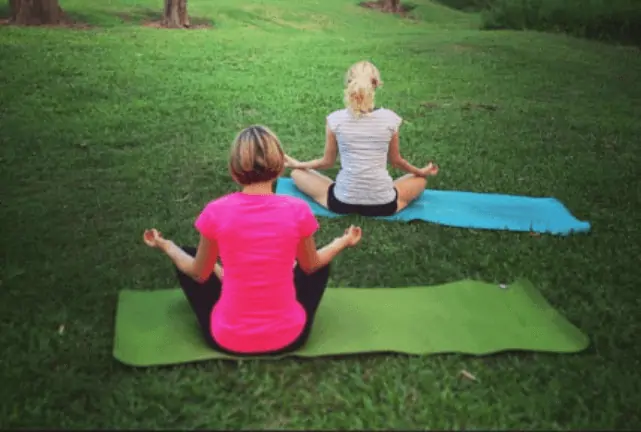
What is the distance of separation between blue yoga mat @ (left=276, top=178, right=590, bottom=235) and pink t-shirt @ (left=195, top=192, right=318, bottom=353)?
64.5 inches

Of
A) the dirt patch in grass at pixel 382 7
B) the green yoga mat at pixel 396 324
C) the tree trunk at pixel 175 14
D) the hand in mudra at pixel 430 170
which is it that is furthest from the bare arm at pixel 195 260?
the dirt patch in grass at pixel 382 7

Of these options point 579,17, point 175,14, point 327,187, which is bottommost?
point 327,187

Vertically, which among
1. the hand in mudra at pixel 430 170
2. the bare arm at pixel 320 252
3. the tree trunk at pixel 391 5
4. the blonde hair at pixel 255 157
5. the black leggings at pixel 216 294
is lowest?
the black leggings at pixel 216 294

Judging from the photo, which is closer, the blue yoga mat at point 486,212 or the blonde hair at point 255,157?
the blonde hair at point 255,157

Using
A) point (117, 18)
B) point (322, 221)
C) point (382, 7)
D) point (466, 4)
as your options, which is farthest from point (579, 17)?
point (322, 221)

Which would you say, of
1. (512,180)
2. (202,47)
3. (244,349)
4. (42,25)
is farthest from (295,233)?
(42,25)

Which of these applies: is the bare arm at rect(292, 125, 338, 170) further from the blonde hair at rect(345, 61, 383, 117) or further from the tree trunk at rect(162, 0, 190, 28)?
the tree trunk at rect(162, 0, 190, 28)

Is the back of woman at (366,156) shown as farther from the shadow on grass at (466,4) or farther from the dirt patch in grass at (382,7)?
the shadow on grass at (466,4)

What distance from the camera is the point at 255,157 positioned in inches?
106

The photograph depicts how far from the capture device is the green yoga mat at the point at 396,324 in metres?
2.85

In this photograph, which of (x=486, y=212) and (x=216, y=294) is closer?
(x=216, y=294)

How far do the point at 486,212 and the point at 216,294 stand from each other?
213 centimetres

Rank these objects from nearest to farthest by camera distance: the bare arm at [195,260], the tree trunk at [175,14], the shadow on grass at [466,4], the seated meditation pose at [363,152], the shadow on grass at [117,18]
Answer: the bare arm at [195,260]
the seated meditation pose at [363,152]
the shadow on grass at [117,18]
the tree trunk at [175,14]
the shadow on grass at [466,4]

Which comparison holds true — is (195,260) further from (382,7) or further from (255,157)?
(382,7)
